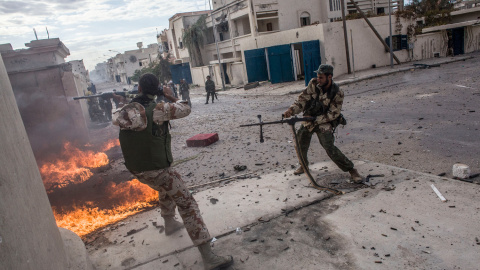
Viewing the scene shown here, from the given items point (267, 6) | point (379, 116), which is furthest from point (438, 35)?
point (379, 116)

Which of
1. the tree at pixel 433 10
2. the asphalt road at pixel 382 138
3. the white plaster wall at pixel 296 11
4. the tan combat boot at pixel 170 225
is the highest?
the white plaster wall at pixel 296 11

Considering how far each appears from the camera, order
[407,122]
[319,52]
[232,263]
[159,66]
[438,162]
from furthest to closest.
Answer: [159,66], [319,52], [407,122], [438,162], [232,263]

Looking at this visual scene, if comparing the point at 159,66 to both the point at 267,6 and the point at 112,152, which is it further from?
the point at 112,152

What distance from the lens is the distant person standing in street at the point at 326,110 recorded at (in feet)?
13.5

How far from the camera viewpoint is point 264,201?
3.87m

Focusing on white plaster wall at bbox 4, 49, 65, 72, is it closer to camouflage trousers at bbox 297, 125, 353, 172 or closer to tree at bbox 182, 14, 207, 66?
camouflage trousers at bbox 297, 125, 353, 172

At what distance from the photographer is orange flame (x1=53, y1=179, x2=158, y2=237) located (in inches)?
153

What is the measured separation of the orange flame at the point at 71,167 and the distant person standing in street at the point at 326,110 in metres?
4.33

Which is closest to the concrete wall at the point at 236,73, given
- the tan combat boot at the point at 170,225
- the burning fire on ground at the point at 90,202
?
the burning fire on ground at the point at 90,202

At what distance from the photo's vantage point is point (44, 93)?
844 cm

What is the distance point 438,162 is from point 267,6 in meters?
21.7

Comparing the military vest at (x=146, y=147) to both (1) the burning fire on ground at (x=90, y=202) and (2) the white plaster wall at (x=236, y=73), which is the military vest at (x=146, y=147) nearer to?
(1) the burning fire on ground at (x=90, y=202)

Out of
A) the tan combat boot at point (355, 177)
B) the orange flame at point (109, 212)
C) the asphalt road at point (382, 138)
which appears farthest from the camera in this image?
the asphalt road at point (382, 138)

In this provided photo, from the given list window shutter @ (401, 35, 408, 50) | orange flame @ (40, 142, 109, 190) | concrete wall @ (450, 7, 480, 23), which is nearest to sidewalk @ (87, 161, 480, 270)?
orange flame @ (40, 142, 109, 190)
